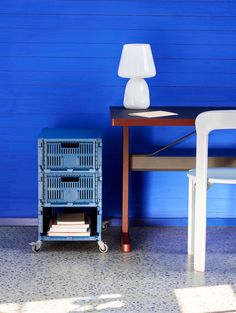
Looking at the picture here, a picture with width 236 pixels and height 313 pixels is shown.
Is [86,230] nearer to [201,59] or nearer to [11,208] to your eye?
[11,208]

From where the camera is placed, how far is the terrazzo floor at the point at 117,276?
10.7 feet

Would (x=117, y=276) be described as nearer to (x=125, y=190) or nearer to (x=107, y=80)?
(x=125, y=190)

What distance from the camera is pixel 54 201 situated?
411cm

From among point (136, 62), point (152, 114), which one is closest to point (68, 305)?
point (152, 114)

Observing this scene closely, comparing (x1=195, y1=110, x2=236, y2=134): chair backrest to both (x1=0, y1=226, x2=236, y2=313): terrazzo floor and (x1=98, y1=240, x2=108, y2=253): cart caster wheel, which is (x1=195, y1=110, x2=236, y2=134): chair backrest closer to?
(x1=0, y1=226, x2=236, y2=313): terrazzo floor

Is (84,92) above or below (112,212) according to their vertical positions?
above

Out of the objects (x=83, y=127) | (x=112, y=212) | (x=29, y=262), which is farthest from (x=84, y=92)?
(x=29, y=262)

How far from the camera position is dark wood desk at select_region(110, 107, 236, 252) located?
12.3ft

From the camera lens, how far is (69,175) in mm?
4078

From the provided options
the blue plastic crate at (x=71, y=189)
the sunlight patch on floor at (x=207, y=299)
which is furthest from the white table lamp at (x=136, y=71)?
the sunlight patch on floor at (x=207, y=299)

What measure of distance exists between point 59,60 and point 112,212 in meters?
1.10

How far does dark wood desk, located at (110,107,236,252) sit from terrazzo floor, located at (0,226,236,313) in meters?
0.13

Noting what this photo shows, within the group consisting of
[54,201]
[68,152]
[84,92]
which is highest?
[84,92]

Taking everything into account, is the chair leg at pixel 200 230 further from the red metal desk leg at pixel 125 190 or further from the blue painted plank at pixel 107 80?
the blue painted plank at pixel 107 80
